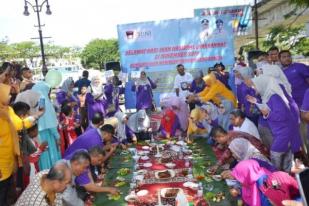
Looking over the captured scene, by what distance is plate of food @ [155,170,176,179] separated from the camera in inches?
168

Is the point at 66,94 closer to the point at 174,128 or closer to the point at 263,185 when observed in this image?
the point at 174,128

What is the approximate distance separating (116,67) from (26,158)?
7.39 meters

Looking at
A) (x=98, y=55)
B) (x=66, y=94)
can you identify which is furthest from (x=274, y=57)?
(x=98, y=55)

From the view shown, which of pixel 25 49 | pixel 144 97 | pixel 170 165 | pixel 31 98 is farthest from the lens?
pixel 25 49

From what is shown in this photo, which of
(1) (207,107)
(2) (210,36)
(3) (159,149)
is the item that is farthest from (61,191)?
(2) (210,36)

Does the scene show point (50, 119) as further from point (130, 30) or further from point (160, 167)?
point (130, 30)

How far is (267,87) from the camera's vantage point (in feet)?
12.9

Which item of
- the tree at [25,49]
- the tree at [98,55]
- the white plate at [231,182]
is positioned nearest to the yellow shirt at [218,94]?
the white plate at [231,182]

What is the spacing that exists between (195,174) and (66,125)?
6.86ft

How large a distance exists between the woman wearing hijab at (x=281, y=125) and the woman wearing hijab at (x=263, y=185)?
740 millimetres

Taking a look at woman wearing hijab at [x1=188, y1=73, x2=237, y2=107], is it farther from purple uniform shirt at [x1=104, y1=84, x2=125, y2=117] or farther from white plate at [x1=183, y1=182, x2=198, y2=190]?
white plate at [x1=183, y1=182, x2=198, y2=190]

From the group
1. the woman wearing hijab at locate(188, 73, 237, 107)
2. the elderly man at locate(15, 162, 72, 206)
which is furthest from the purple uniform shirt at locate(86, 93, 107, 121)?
the elderly man at locate(15, 162, 72, 206)

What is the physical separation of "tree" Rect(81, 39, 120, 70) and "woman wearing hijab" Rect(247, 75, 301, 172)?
134 ft

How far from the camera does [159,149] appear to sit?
5.60m
